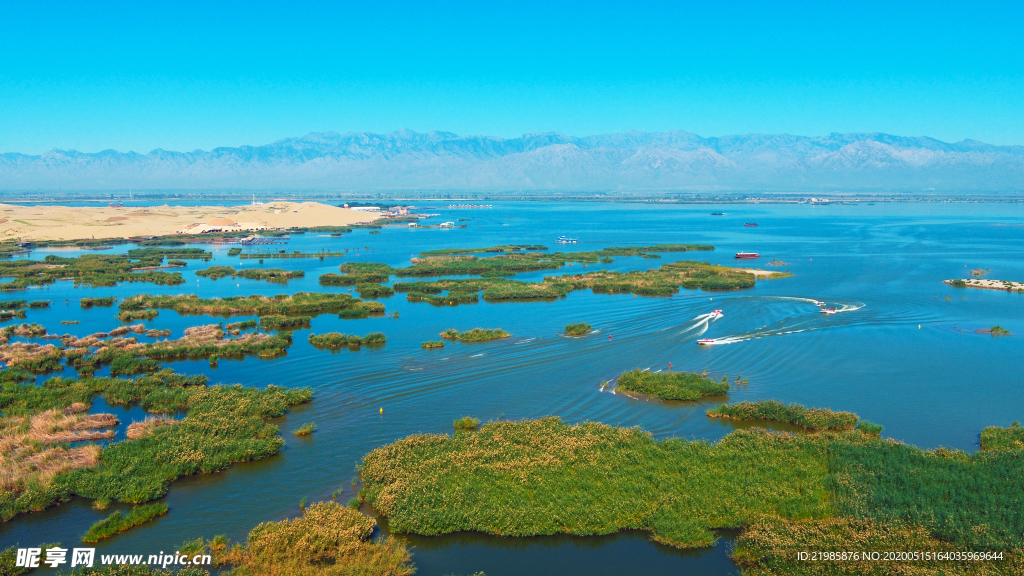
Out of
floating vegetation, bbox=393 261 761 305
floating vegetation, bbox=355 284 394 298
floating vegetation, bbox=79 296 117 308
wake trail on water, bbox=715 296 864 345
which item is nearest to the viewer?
wake trail on water, bbox=715 296 864 345

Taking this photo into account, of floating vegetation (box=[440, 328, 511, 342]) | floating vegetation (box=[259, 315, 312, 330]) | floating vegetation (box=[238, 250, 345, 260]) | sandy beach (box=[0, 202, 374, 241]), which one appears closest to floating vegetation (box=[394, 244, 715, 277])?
floating vegetation (box=[238, 250, 345, 260])

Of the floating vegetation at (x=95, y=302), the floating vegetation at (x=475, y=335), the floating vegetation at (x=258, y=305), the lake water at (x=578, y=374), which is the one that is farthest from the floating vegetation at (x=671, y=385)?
the floating vegetation at (x=95, y=302)

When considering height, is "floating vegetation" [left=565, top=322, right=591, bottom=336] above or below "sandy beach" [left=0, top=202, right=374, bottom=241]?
below

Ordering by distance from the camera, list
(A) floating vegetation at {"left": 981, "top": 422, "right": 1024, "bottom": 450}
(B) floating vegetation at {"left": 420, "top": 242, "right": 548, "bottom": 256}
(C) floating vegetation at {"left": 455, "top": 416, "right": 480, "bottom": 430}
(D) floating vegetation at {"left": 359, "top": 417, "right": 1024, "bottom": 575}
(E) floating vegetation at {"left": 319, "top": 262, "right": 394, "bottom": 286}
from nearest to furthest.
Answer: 1. (D) floating vegetation at {"left": 359, "top": 417, "right": 1024, "bottom": 575}
2. (A) floating vegetation at {"left": 981, "top": 422, "right": 1024, "bottom": 450}
3. (C) floating vegetation at {"left": 455, "top": 416, "right": 480, "bottom": 430}
4. (E) floating vegetation at {"left": 319, "top": 262, "right": 394, "bottom": 286}
5. (B) floating vegetation at {"left": 420, "top": 242, "right": 548, "bottom": 256}

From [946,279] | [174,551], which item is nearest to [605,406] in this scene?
[174,551]

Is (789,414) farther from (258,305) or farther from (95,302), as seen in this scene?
(95,302)

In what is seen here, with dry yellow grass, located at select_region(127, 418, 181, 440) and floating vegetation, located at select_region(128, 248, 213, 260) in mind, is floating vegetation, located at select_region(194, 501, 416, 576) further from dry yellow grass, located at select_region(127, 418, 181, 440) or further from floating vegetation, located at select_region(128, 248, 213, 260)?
floating vegetation, located at select_region(128, 248, 213, 260)

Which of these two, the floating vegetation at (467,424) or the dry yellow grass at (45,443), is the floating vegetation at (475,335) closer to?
the floating vegetation at (467,424)
